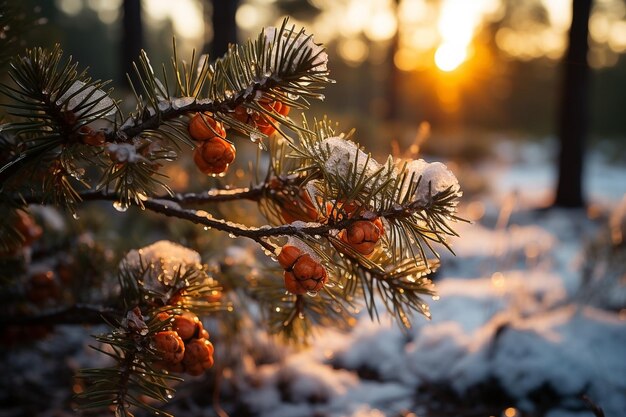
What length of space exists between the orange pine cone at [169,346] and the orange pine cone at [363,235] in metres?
0.39

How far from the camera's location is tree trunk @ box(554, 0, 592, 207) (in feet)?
21.9

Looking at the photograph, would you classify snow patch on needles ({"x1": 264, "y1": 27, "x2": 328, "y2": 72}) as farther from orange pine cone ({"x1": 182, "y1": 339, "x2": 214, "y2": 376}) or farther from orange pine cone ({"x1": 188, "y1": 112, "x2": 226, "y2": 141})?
orange pine cone ({"x1": 182, "y1": 339, "x2": 214, "y2": 376})

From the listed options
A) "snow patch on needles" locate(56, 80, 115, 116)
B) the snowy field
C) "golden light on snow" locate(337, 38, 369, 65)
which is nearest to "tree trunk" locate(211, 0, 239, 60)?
the snowy field

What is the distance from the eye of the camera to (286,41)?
0.93 m

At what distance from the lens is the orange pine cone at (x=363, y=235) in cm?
94

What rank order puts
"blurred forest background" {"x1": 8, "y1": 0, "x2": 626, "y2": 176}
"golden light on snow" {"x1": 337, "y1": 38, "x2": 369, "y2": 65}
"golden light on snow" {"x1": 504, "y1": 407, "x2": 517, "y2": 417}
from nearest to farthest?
"golden light on snow" {"x1": 504, "y1": 407, "x2": 517, "y2": 417} → "blurred forest background" {"x1": 8, "y1": 0, "x2": 626, "y2": 176} → "golden light on snow" {"x1": 337, "y1": 38, "x2": 369, "y2": 65}

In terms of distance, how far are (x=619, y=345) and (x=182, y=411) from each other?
6.25 feet

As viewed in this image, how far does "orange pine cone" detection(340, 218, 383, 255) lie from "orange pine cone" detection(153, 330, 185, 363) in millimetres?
395

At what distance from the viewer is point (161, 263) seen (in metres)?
1.24

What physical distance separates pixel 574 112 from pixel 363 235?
24.0 ft

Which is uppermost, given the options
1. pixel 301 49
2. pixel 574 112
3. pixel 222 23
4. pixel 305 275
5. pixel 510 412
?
Answer: pixel 574 112

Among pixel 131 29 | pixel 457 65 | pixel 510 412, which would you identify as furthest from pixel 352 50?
pixel 510 412

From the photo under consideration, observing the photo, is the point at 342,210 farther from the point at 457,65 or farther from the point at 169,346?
the point at 457,65

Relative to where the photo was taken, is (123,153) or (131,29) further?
(131,29)
